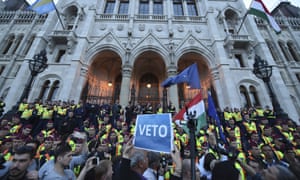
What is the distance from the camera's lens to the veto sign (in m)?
1.79

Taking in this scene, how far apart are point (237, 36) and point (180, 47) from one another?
623 centimetres

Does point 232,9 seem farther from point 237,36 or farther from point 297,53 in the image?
point 297,53

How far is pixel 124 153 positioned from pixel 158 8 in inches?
771

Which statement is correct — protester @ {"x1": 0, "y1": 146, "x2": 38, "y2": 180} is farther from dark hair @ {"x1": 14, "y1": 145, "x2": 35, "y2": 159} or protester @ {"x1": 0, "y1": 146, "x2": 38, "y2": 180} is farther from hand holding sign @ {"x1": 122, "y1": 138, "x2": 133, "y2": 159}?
hand holding sign @ {"x1": 122, "y1": 138, "x2": 133, "y2": 159}

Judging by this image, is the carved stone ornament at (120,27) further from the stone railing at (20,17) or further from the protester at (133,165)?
the protester at (133,165)

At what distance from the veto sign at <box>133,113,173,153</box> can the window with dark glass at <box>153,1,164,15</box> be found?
18.2 meters

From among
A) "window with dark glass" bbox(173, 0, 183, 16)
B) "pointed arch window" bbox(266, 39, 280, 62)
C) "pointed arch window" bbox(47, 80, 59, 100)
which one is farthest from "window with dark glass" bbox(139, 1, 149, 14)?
"pointed arch window" bbox(266, 39, 280, 62)

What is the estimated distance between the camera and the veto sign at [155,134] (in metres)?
1.79

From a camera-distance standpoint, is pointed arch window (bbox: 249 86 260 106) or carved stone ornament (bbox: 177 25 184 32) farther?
carved stone ornament (bbox: 177 25 184 32)

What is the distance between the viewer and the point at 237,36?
518 inches

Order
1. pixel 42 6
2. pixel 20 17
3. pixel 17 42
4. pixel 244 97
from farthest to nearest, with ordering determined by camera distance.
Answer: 1. pixel 20 17
2. pixel 17 42
3. pixel 244 97
4. pixel 42 6

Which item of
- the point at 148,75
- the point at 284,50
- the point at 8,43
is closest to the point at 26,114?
the point at 148,75

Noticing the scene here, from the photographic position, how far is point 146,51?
13.4 m

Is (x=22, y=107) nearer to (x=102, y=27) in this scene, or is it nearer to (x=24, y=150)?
(x=24, y=150)
